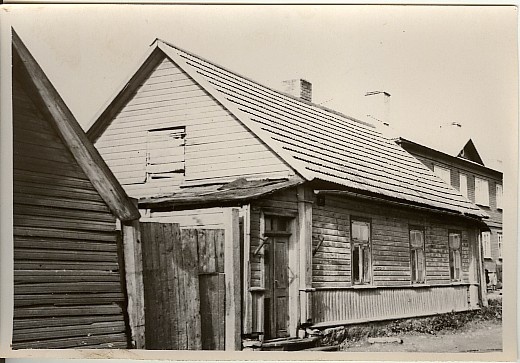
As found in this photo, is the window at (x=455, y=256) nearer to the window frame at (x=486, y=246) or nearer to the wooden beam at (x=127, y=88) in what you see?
the window frame at (x=486, y=246)

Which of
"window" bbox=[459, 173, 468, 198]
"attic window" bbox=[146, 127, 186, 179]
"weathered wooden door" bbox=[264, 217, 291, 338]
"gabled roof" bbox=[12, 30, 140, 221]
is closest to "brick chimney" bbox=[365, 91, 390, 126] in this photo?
"window" bbox=[459, 173, 468, 198]

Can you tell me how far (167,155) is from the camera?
700cm

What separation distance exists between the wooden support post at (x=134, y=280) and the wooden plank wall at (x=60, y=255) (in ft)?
0.24

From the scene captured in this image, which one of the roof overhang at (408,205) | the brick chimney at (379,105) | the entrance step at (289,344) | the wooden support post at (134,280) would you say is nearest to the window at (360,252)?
the roof overhang at (408,205)

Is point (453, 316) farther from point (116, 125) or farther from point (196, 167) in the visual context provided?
point (116, 125)

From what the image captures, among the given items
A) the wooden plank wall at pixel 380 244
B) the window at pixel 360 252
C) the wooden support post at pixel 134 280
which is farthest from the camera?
the window at pixel 360 252

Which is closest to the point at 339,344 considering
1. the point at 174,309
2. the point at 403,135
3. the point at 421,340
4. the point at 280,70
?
the point at 421,340

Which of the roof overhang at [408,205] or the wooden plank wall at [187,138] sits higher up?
the wooden plank wall at [187,138]

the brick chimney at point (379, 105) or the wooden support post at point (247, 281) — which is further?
the brick chimney at point (379, 105)

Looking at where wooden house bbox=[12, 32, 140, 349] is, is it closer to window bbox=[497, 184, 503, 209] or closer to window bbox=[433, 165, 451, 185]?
window bbox=[433, 165, 451, 185]

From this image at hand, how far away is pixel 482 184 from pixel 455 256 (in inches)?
29.6

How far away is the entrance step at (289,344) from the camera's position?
6.82 m

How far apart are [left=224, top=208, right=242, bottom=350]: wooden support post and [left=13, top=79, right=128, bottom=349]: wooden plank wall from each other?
812 millimetres

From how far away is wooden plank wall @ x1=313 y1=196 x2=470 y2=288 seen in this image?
7055 mm
